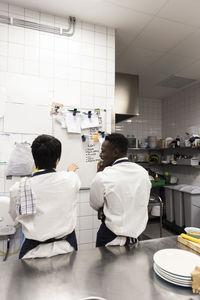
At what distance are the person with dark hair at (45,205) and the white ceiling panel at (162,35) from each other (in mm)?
1922

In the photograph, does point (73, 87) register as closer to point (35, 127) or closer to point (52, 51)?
point (52, 51)

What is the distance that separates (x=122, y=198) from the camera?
119 centimetres

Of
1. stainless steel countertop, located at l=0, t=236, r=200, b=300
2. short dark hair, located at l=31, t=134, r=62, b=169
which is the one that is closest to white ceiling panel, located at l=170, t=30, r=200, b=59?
short dark hair, located at l=31, t=134, r=62, b=169

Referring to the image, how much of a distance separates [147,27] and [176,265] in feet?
7.56

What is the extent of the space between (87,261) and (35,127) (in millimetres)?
1393

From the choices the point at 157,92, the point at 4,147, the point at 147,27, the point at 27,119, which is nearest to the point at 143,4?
the point at 147,27

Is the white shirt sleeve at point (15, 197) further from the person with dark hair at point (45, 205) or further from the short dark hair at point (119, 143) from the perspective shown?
the short dark hair at point (119, 143)

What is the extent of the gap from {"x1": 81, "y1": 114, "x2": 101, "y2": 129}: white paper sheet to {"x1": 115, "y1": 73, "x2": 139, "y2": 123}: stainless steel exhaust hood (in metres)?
0.77

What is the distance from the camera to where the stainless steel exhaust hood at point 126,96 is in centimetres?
289

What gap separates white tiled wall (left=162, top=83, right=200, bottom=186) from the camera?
3970 mm

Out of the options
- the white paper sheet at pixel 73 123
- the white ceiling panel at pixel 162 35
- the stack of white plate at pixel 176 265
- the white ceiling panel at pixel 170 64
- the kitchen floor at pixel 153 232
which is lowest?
the kitchen floor at pixel 153 232

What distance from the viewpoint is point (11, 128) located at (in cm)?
191

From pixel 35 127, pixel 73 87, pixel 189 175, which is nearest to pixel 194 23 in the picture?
pixel 73 87

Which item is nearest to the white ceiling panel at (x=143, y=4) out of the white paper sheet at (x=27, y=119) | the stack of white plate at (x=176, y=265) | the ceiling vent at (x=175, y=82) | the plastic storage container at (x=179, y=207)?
the white paper sheet at (x=27, y=119)
